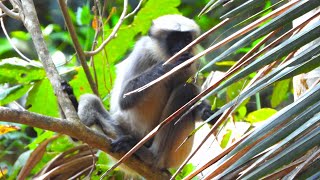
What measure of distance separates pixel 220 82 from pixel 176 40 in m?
2.69

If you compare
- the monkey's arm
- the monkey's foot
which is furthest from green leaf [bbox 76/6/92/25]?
the monkey's foot

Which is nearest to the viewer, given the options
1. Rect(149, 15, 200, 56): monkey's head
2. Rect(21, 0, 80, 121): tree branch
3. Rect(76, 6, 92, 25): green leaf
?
Rect(21, 0, 80, 121): tree branch

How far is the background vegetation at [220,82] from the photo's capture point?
846 millimetres

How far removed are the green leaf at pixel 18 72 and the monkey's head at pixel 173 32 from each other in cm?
81

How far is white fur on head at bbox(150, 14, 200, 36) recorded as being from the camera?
12.0ft

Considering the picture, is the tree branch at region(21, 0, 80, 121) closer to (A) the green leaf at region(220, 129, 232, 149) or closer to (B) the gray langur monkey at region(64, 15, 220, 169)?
(B) the gray langur monkey at region(64, 15, 220, 169)

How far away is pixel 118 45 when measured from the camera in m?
3.95

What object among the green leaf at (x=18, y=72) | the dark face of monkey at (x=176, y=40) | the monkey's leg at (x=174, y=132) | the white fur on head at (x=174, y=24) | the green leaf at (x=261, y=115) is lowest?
the green leaf at (x=261, y=115)

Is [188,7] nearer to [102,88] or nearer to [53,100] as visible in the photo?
[102,88]

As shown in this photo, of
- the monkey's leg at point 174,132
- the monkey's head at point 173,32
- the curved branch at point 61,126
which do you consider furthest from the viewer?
the monkey's head at point 173,32

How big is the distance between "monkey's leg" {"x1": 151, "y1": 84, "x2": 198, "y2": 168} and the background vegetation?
0.18 meters

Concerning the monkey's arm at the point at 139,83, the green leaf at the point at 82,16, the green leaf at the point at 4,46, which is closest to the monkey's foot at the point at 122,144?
the monkey's arm at the point at 139,83

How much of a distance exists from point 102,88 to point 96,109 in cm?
41

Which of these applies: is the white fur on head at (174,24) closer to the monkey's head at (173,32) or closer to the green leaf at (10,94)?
the monkey's head at (173,32)
